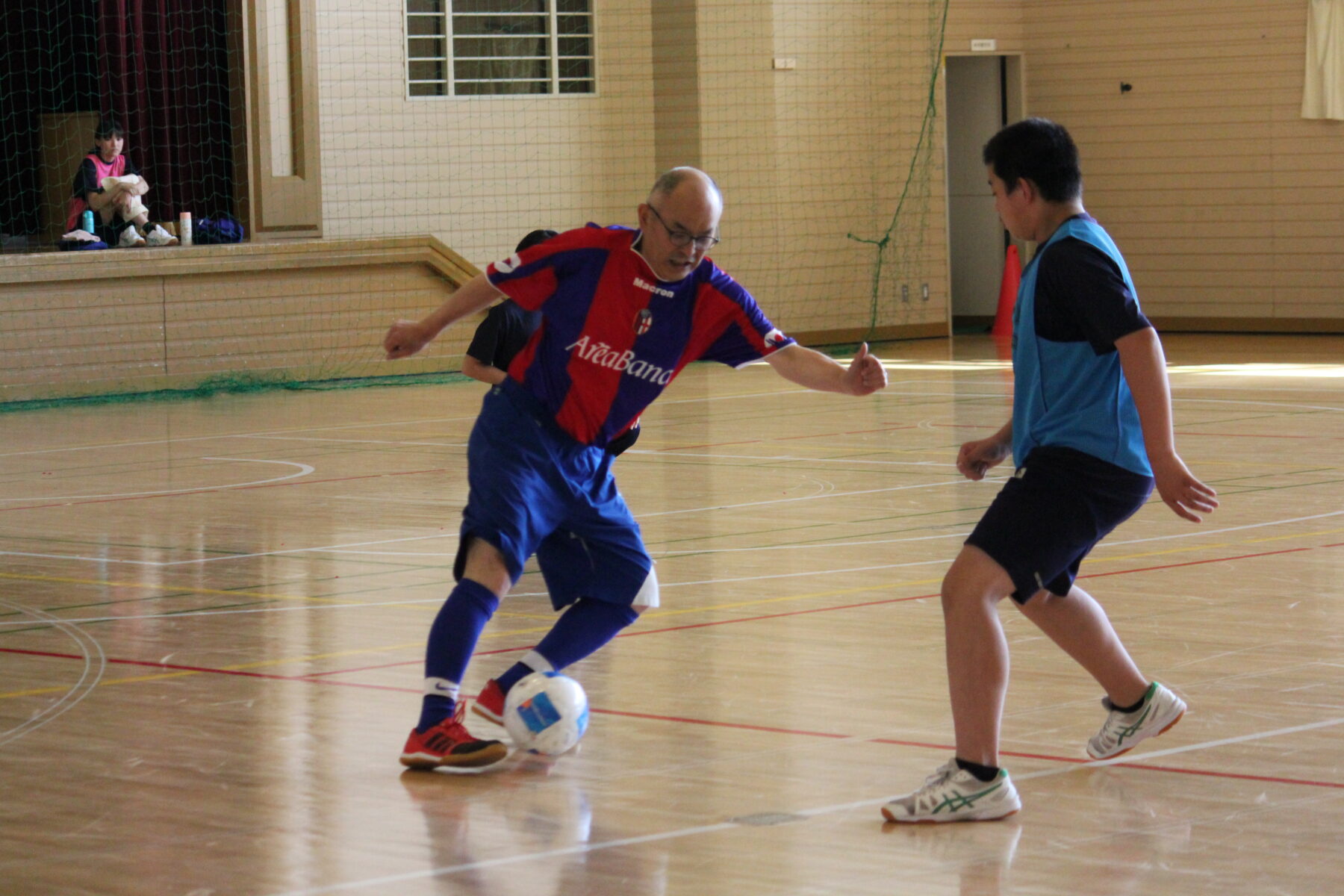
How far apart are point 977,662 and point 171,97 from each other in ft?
53.2

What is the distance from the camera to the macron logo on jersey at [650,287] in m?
4.94

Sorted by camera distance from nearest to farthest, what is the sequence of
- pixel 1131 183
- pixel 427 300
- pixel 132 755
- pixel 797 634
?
1. pixel 132 755
2. pixel 797 634
3. pixel 427 300
4. pixel 1131 183

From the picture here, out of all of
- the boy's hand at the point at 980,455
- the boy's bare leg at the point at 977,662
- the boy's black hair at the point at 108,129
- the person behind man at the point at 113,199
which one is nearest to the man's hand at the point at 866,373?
the boy's hand at the point at 980,455

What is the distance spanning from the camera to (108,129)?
57.3 feet

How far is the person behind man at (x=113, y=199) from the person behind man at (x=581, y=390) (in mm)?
12670

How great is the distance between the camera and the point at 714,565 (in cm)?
786

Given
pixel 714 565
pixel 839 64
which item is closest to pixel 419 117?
pixel 839 64

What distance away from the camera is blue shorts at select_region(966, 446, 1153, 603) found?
4.24 meters

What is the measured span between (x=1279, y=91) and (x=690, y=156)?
247 inches

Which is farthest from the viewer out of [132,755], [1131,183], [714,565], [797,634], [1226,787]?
A: [1131,183]

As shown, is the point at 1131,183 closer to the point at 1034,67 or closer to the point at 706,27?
the point at 1034,67

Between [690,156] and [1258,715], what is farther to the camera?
[690,156]

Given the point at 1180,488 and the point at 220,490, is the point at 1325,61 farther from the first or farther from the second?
the point at 1180,488

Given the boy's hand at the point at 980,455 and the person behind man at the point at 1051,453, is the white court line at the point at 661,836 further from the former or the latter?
the boy's hand at the point at 980,455
